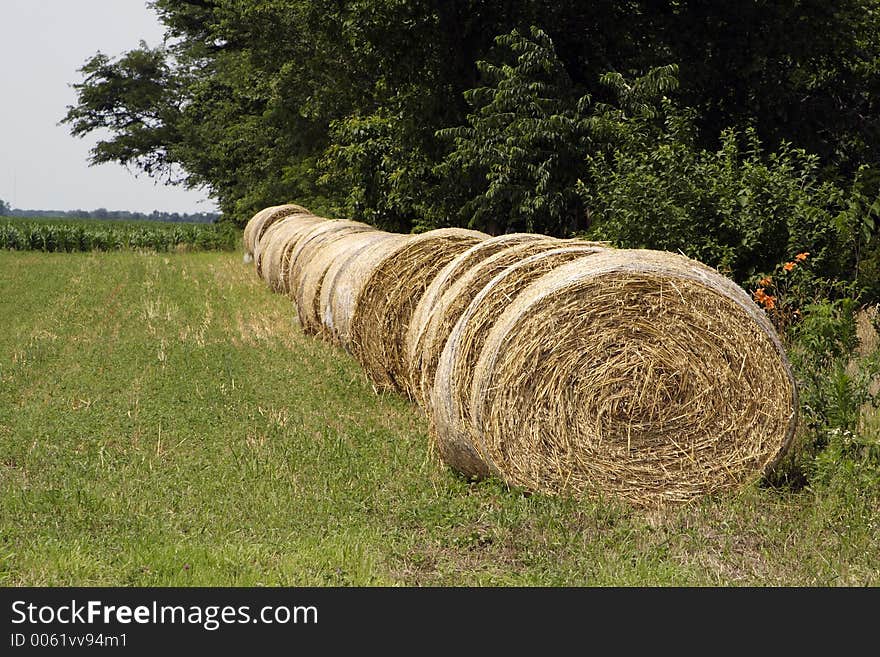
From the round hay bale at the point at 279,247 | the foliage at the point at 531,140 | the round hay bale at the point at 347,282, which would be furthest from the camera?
the round hay bale at the point at 279,247

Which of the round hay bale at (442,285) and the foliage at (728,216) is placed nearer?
the round hay bale at (442,285)

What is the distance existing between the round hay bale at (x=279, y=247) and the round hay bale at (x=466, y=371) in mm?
12350

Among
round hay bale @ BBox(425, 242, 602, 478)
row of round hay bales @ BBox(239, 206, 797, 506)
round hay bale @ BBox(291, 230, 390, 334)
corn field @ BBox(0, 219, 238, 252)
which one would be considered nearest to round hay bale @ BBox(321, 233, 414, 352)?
round hay bale @ BBox(291, 230, 390, 334)

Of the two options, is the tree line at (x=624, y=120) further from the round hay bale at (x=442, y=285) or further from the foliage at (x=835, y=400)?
the round hay bale at (x=442, y=285)

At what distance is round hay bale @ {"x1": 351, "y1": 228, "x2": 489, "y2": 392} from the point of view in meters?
9.73

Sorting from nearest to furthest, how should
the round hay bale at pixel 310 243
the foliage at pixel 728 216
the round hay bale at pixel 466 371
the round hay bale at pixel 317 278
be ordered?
the round hay bale at pixel 466 371 < the foliage at pixel 728 216 < the round hay bale at pixel 317 278 < the round hay bale at pixel 310 243

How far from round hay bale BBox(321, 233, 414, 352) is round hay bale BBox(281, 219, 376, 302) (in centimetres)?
333

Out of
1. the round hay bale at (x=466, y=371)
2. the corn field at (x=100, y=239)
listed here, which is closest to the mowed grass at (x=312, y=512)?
the round hay bale at (x=466, y=371)

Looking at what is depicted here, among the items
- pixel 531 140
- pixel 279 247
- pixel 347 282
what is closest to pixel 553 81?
pixel 531 140

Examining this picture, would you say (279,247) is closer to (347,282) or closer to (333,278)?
(333,278)

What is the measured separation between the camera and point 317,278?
13.1 m

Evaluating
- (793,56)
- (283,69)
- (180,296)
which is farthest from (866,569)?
(283,69)

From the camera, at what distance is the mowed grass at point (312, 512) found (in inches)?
194

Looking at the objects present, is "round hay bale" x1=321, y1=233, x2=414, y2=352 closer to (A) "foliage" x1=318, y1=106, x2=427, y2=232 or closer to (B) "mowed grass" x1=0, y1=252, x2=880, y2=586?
(B) "mowed grass" x1=0, y1=252, x2=880, y2=586
